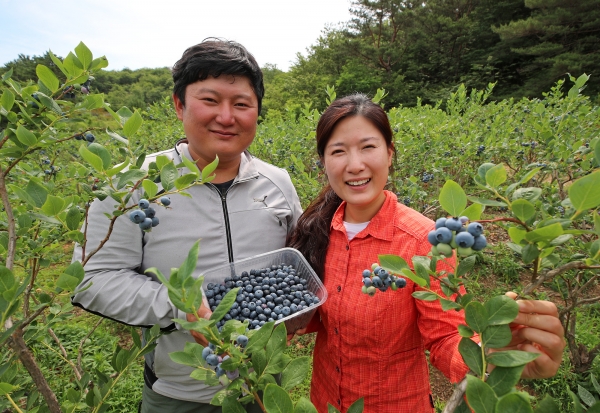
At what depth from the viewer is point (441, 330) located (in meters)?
1.04

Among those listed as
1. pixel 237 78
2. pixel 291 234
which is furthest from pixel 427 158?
pixel 237 78

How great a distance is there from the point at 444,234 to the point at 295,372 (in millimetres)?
348

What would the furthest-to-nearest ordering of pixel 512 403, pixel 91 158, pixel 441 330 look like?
pixel 441 330 → pixel 91 158 → pixel 512 403

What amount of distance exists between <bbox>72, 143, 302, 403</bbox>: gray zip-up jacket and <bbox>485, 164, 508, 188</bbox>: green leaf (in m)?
0.93

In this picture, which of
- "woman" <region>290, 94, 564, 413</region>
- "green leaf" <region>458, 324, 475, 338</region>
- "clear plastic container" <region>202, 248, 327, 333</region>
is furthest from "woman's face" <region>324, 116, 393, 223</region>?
"green leaf" <region>458, 324, 475, 338</region>

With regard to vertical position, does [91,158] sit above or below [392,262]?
above

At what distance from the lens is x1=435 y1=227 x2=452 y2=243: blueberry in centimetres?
54

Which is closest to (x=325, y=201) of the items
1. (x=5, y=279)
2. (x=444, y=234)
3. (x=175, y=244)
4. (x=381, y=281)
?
(x=175, y=244)

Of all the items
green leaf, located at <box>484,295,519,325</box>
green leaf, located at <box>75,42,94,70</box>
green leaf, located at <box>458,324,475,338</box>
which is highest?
green leaf, located at <box>75,42,94,70</box>

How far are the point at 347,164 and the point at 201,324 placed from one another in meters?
0.81

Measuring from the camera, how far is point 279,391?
0.50m

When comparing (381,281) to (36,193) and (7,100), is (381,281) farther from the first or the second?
(7,100)

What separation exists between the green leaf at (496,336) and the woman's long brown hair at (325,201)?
0.86 metres

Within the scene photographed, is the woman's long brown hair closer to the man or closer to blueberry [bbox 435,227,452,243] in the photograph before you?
the man
